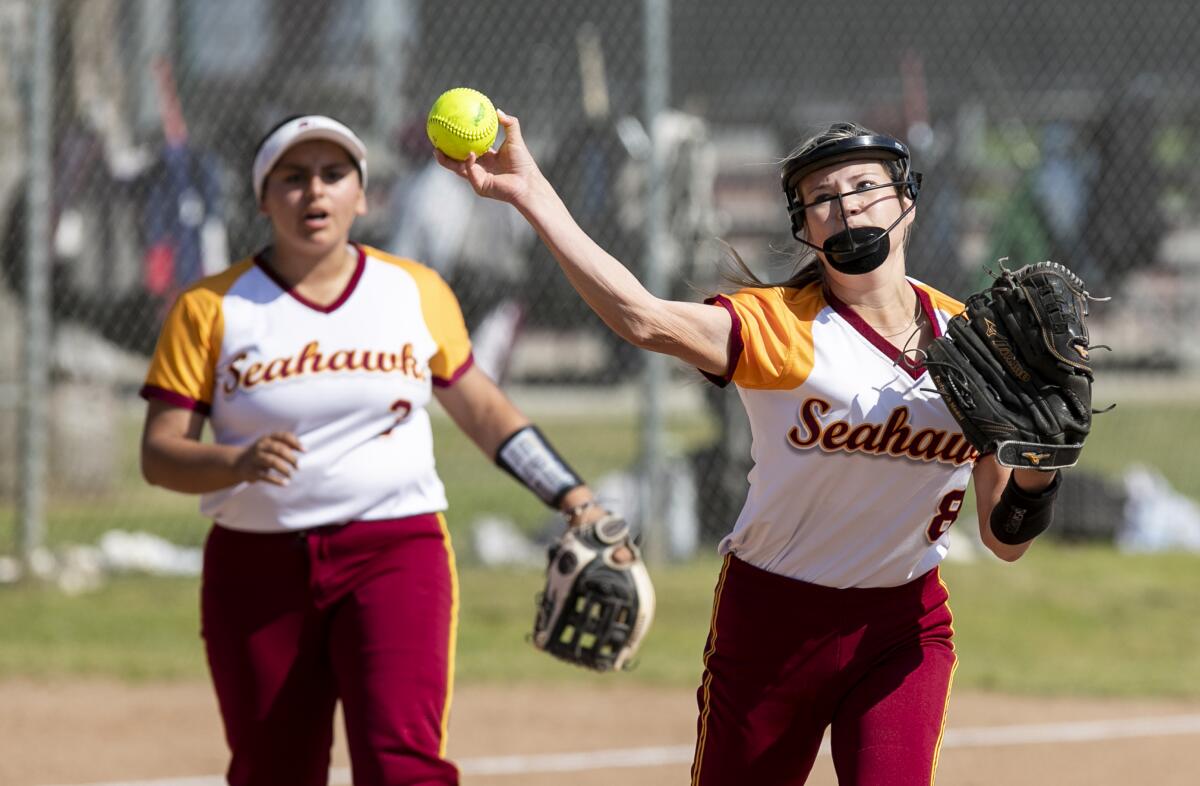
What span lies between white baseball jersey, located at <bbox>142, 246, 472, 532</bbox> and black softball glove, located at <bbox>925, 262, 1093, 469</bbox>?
1.45 meters

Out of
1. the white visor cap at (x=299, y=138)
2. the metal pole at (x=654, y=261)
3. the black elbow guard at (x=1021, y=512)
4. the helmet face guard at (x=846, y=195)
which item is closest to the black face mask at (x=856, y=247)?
the helmet face guard at (x=846, y=195)

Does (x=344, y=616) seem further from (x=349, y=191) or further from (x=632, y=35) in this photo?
(x=632, y=35)

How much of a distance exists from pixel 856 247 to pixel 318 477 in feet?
4.87

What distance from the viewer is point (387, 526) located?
4023 millimetres

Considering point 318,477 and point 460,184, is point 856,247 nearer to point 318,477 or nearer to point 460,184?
point 318,477

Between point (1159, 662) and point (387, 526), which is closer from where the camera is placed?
point (387, 526)

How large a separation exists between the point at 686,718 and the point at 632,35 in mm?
7512

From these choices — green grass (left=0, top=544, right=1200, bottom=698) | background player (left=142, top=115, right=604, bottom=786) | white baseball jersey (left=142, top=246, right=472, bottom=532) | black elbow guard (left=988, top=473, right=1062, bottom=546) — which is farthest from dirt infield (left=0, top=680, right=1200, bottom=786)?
black elbow guard (left=988, top=473, right=1062, bottom=546)

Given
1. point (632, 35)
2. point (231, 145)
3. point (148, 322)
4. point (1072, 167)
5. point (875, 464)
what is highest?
point (632, 35)

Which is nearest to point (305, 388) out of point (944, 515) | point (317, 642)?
point (317, 642)

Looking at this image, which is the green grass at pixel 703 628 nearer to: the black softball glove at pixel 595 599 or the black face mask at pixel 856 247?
the black softball glove at pixel 595 599

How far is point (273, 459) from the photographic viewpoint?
12.2 ft

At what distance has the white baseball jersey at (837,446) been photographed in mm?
3250

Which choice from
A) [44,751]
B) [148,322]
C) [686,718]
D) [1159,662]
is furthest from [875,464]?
[148,322]
